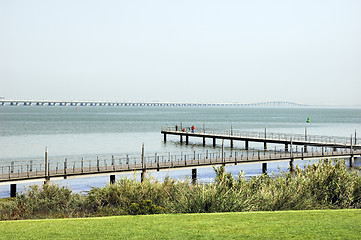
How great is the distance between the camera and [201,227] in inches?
441

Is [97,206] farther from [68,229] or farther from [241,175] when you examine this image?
[68,229]

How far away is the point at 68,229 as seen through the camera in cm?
1123

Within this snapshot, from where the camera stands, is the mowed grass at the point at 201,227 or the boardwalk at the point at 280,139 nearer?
the mowed grass at the point at 201,227

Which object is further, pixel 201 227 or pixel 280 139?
pixel 280 139

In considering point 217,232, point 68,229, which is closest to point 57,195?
point 68,229

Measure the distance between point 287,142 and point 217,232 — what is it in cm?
5065

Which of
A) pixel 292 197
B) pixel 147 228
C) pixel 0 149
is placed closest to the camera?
pixel 147 228

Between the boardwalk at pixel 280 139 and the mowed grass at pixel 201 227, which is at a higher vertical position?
the mowed grass at pixel 201 227

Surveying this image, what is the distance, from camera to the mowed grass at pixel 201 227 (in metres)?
10.5

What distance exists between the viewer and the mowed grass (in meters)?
10.5

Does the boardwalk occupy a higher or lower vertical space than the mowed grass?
lower

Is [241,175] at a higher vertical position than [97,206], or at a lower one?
higher

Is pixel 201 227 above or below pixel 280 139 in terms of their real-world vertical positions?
above

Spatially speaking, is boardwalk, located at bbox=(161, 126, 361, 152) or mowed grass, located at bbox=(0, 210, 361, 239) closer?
mowed grass, located at bbox=(0, 210, 361, 239)
